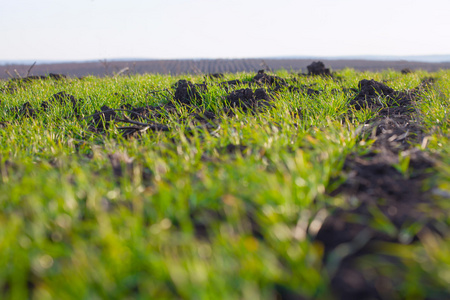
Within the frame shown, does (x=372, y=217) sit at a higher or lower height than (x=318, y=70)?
lower

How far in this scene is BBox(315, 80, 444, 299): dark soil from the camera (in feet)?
4.26

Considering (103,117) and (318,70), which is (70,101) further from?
(318,70)

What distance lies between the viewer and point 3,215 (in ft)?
6.10

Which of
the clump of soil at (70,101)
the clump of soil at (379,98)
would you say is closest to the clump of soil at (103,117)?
the clump of soil at (70,101)

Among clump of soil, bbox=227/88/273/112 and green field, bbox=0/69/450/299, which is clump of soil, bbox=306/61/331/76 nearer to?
clump of soil, bbox=227/88/273/112

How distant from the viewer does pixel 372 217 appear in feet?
5.52

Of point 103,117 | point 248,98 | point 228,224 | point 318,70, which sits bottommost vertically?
point 228,224

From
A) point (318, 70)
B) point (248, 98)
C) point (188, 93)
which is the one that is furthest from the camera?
point (318, 70)

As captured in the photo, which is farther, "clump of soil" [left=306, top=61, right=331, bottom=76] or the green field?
"clump of soil" [left=306, top=61, right=331, bottom=76]

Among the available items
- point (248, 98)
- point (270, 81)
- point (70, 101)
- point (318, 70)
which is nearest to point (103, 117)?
point (70, 101)


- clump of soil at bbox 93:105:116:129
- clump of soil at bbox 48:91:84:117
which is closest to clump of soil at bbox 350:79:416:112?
clump of soil at bbox 93:105:116:129

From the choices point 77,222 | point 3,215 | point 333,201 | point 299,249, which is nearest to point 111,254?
point 77,222

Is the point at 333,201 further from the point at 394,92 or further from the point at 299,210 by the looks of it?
the point at 394,92

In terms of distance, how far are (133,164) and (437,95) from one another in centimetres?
436
